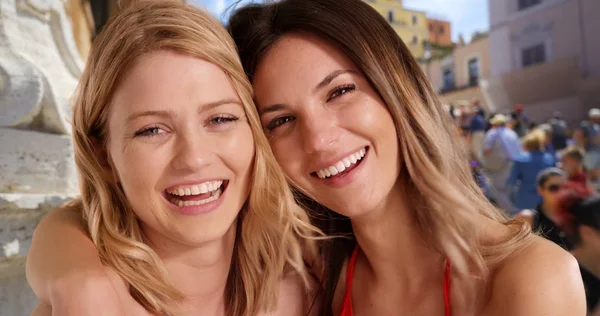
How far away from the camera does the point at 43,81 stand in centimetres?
162

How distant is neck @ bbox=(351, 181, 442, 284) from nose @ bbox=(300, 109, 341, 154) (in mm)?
317

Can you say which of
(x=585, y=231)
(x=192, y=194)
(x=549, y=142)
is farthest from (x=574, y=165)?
(x=192, y=194)

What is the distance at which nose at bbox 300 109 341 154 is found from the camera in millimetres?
1259

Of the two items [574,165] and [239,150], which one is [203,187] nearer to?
[239,150]

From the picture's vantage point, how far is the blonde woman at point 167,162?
1149 mm

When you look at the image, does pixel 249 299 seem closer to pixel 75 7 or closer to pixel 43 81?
pixel 43 81

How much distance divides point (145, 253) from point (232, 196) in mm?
285

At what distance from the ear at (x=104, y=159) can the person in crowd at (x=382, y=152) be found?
455 millimetres

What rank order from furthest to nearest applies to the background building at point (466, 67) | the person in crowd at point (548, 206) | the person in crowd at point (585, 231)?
1. the background building at point (466, 67)
2. the person in crowd at point (548, 206)
3. the person in crowd at point (585, 231)

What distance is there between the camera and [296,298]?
60.1 inches

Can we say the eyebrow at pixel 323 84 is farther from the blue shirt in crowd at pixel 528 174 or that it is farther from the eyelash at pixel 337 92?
the blue shirt in crowd at pixel 528 174

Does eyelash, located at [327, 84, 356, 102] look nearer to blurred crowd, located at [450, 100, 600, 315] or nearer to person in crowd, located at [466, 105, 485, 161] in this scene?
blurred crowd, located at [450, 100, 600, 315]

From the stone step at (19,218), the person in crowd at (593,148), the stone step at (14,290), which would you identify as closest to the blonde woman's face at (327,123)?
the stone step at (19,218)

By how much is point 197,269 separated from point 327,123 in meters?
0.58
